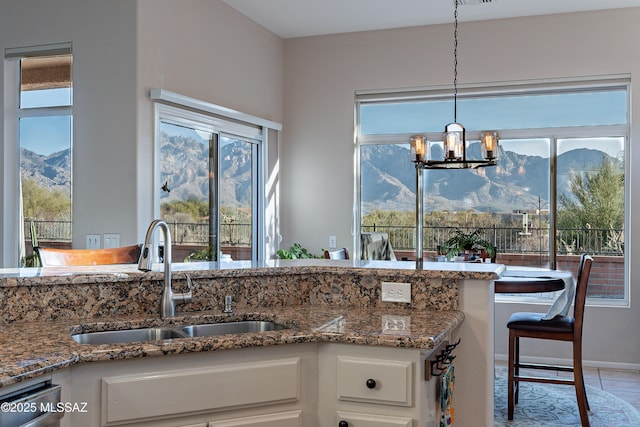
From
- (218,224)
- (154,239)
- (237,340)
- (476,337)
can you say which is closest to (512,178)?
(218,224)

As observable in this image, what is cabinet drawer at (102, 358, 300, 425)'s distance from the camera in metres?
1.71

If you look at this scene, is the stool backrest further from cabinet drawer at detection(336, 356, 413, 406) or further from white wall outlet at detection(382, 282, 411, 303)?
cabinet drawer at detection(336, 356, 413, 406)

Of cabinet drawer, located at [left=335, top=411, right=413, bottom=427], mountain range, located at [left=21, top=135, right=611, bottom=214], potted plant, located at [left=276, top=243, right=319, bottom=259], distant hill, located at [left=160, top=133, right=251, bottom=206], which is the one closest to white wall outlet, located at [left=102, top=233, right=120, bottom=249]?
distant hill, located at [left=160, top=133, right=251, bottom=206]

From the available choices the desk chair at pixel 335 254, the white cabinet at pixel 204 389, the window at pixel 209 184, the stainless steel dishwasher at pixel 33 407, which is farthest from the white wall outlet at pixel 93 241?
the stainless steel dishwasher at pixel 33 407

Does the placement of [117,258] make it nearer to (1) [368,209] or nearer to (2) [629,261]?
(1) [368,209]

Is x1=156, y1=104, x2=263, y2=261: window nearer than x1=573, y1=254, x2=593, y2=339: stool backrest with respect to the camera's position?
No

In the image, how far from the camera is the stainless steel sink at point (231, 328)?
220cm

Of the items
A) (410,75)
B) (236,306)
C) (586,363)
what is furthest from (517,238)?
(236,306)

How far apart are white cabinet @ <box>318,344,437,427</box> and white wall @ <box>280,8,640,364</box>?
3.96 metres

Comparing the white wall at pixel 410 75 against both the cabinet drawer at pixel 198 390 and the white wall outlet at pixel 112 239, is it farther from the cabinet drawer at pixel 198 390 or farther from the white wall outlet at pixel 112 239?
the cabinet drawer at pixel 198 390

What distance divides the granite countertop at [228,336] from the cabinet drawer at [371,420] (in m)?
0.22

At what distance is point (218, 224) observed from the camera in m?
5.20

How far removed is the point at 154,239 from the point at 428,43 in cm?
314

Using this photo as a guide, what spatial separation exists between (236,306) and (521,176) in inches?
157
